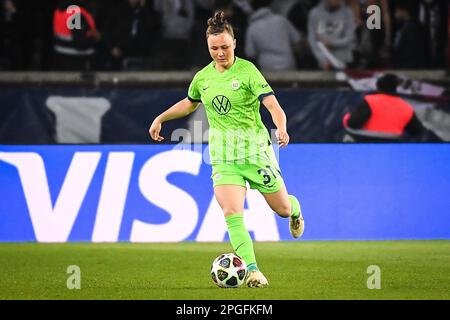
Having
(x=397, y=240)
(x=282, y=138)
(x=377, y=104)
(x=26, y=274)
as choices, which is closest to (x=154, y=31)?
(x=377, y=104)

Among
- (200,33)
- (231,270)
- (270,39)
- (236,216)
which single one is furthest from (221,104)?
(200,33)

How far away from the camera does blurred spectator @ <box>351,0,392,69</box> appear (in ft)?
49.4

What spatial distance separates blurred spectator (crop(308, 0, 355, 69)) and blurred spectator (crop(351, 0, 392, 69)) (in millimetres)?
139

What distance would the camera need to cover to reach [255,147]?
904 cm

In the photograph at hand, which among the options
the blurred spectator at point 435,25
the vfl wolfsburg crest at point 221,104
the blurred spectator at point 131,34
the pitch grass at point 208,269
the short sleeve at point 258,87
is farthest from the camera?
the blurred spectator at point 435,25

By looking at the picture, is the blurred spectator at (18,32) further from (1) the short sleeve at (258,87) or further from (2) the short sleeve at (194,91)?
(1) the short sleeve at (258,87)

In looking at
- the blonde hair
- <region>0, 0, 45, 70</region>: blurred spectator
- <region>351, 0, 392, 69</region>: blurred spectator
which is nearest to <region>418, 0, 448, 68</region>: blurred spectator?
<region>351, 0, 392, 69</region>: blurred spectator

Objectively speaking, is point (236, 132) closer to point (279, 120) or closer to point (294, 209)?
point (279, 120)

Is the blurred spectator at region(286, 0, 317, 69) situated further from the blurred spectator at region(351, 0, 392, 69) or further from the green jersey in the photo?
the green jersey

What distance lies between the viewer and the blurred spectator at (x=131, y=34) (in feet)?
49.3

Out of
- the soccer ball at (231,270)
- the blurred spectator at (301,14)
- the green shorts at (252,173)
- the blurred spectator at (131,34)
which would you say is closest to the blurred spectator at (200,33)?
the blurred spectator at (131,34)

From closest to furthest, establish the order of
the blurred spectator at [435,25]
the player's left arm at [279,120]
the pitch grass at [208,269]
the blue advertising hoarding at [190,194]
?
the player's left arm at [279,120], the pitch grass at [208,269], the blue advertising hoarding at [190,194], the blurred spectator at [435,25]

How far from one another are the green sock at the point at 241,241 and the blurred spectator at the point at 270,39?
6.36 meters

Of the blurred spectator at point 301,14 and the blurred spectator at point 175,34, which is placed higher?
the blurred spectator at point 301,14
